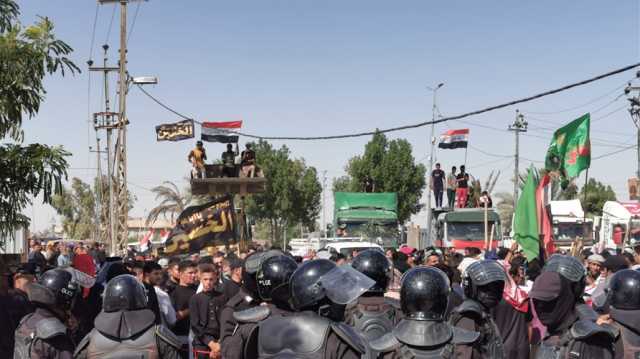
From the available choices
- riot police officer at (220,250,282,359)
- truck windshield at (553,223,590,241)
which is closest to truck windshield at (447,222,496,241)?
truck windshield at (553,223,590,241)

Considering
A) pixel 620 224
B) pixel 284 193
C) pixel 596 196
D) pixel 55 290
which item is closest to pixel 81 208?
pixel 284 193

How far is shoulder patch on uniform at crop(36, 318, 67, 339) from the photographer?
18.9ft

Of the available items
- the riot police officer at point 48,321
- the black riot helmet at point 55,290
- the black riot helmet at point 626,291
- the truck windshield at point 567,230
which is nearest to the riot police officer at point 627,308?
the black riot helmet at point 626,291

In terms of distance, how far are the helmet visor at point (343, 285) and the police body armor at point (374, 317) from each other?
2.01 metres

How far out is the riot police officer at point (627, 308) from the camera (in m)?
5.75

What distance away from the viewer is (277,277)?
5809 mm

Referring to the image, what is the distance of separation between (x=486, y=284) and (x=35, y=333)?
3.05 metres

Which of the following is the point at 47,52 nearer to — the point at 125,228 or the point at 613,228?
the point at 125,228

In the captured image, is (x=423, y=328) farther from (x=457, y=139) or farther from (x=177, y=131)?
(x=457, y=139)

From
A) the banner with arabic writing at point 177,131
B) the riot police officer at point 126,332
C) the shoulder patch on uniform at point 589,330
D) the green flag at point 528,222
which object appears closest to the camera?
the shoulder patch on uniform at point 589,330

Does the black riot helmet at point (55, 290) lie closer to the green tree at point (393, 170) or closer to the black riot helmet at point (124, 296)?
the black riot helmet at point (124, 296)

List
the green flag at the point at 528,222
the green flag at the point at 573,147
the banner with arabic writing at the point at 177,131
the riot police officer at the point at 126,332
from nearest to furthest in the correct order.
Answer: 1. the riot police officer at the point at 126,332
2. the green flag at the point at 528,222
3. the green flag at the point at 573,147
4. the banner with arabic writing at the point at 177,131

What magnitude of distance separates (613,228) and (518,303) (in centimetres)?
2312

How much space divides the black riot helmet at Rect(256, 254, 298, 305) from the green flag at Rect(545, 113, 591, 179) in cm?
1194
